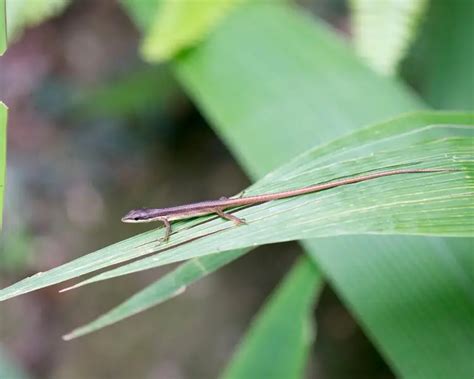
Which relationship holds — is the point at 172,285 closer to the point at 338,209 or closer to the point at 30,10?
the point at 338,209

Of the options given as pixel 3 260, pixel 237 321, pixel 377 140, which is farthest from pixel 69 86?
pixel 377 140

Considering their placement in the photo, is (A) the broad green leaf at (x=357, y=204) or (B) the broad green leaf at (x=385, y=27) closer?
(A) the broad green leaf at (x=357, y=204)

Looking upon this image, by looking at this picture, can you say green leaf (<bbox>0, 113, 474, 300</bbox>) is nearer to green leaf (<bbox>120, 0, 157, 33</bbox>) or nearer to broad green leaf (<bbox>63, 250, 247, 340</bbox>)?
broad green leaf (<bbox>63, 250, 247, 340</bbox>)

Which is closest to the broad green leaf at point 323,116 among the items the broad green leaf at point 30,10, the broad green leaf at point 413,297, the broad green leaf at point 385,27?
the broad green leaf at point 413,297

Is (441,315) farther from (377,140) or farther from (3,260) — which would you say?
(3,260)

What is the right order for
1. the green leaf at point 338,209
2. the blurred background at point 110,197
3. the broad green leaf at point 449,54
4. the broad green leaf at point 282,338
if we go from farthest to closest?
the blurred background at point 110,197
the broad green leaf at point 449,54
the broad green leaf at point 282,338
the green leaf at point 338,209

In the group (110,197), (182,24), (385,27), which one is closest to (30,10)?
(182,24)

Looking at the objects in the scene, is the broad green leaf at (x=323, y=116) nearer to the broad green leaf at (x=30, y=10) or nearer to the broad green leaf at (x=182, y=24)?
the broad green leaf at (x=182, y=24)
